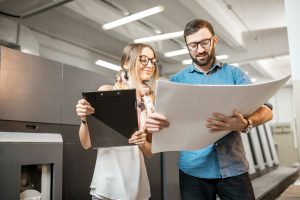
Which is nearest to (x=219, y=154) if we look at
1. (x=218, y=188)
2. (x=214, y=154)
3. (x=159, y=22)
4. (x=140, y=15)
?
(x=214, y=154)

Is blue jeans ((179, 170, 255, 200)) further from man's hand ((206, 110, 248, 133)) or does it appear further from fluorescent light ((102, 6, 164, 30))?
fluorescent light ((102, 6, 164, 30))

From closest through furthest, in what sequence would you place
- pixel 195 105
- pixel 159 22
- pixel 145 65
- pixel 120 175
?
pixel 195 105
pixel 120 175
pixel 145 65
pixel 159 22

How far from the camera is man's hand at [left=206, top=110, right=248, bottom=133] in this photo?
1005 millimetres

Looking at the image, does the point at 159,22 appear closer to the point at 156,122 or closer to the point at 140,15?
the point at 140,15

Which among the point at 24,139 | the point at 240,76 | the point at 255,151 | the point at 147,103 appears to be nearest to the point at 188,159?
the point at 147,103

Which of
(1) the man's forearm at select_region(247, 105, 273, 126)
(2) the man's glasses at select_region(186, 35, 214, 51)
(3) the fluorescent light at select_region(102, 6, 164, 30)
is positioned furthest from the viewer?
(3) the fluorescent light at select_region(102, 6, 164, 30)

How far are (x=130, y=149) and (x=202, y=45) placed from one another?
56cm

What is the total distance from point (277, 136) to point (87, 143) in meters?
9.57

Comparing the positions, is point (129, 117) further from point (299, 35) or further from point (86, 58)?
point (86, 58)

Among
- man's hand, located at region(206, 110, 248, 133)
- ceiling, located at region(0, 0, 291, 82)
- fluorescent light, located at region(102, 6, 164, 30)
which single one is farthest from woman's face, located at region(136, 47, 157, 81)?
ceiling, located at region(0, 0, 291, 82)

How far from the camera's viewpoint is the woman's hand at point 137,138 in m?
1.18

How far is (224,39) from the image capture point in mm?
6105

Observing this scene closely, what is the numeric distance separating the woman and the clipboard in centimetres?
3

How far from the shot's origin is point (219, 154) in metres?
1.17
